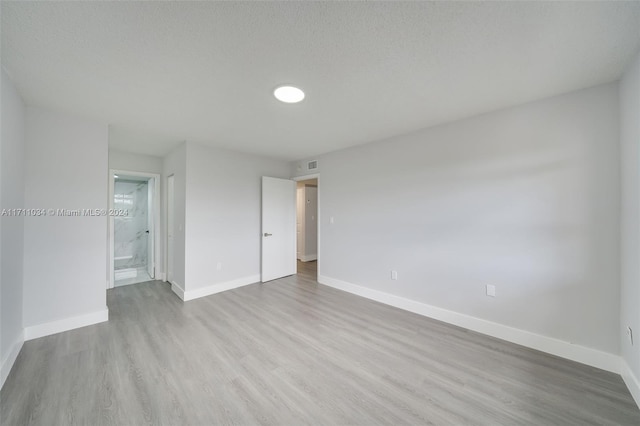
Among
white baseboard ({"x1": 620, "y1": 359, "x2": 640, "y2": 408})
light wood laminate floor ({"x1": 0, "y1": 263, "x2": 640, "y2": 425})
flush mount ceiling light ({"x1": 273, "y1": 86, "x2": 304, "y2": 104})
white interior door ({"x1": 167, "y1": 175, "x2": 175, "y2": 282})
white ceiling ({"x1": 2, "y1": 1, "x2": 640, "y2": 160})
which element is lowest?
light wood laminate floor ({"x1": 0, "y1": 263, "x2": 640, "y2": 425})

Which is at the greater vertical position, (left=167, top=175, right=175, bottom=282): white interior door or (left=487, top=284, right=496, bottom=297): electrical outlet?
(left=167, top=175, right=175, bottom=282): white interior door

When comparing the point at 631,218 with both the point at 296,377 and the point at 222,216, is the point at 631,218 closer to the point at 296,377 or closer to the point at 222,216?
the point at 296,377

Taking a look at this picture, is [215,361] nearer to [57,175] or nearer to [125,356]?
[125,356]

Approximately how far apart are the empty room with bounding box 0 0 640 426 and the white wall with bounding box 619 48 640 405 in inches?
0.9

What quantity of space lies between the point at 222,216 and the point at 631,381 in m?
4.62

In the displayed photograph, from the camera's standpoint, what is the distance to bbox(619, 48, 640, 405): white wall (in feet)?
5.26

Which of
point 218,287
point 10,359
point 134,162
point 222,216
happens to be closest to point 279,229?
point 222,216

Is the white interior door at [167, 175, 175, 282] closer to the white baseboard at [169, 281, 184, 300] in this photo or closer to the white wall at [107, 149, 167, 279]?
the white wall at [107, 149, 167, 279]

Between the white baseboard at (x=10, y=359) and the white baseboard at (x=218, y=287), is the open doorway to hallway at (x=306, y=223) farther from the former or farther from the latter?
the white baseboard at (x=10, y=359)

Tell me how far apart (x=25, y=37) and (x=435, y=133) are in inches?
141

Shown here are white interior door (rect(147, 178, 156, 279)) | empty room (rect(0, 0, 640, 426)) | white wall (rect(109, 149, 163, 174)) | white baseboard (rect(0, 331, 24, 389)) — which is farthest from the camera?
white interior door (rect(147, 178, 156, 279))

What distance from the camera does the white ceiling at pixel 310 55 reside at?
1256mm

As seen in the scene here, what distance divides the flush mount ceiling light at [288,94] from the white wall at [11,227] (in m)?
2.04

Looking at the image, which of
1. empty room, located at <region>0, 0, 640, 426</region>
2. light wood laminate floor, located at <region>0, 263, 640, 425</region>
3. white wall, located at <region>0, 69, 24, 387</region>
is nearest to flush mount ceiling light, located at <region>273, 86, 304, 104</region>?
empty room, located at <region>0, 0, 640, 426</region>
